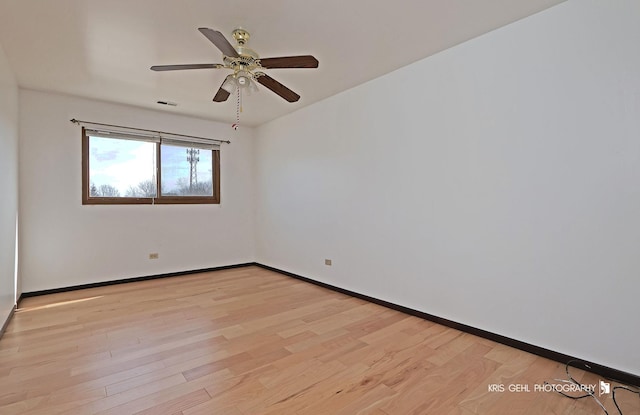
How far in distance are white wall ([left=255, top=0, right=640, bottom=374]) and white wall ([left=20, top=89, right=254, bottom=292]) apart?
2.50 metres

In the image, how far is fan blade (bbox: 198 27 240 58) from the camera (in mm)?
1846

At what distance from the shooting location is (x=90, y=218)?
4.18 metres

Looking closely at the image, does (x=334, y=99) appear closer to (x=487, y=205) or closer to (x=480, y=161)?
(x=480, y=161)

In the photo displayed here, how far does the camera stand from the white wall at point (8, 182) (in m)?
2.74

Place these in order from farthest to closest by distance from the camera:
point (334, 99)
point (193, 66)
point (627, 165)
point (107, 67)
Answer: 1. point (334, 99)
2. point (107, 67)
3. point (193, 66)
4. point (627, 165)

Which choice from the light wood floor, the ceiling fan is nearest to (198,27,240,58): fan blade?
the ceiling fan

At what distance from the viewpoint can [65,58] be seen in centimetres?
293

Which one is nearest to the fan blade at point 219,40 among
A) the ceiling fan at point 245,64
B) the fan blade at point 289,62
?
the ceiling fan at point 245,64

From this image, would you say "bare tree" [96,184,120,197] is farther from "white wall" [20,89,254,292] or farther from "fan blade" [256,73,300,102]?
"fan blade" [256,73,300,102]

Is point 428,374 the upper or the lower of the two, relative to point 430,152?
lower

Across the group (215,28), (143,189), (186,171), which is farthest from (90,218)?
(215,28)

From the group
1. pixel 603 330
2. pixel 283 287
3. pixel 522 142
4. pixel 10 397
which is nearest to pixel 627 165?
pixel 522 142

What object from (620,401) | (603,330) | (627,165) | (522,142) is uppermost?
(522,142)

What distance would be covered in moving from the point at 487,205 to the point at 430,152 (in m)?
0.73
